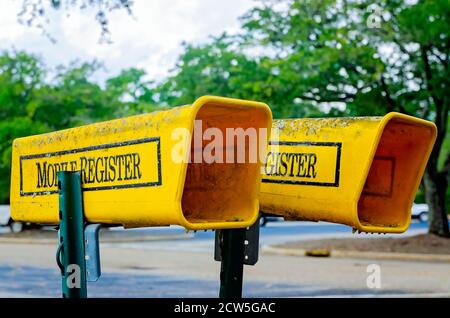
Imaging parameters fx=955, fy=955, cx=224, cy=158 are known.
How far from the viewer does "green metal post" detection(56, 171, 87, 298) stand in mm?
2916

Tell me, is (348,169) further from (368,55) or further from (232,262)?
(368,55)

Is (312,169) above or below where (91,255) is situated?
above

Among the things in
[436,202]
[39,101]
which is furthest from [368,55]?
[39,101]

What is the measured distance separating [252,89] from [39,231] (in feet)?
36.6

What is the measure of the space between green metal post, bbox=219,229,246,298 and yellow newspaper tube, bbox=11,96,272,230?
1.42 feet

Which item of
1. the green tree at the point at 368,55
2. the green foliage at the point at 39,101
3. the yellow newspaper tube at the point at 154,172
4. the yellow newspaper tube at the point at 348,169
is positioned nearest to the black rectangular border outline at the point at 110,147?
the yellow newspaper tube at the point at 154,172

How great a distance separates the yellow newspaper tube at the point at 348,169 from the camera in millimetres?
2891

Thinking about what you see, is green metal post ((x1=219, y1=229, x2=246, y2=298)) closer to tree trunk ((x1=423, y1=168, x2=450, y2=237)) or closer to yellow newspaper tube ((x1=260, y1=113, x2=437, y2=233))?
yellow newspaper tube ((x1=260, y1=113, x2=437, y2=233))

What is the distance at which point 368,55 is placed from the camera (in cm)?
1911

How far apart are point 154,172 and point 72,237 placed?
45cm

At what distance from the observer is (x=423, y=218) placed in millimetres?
45000
